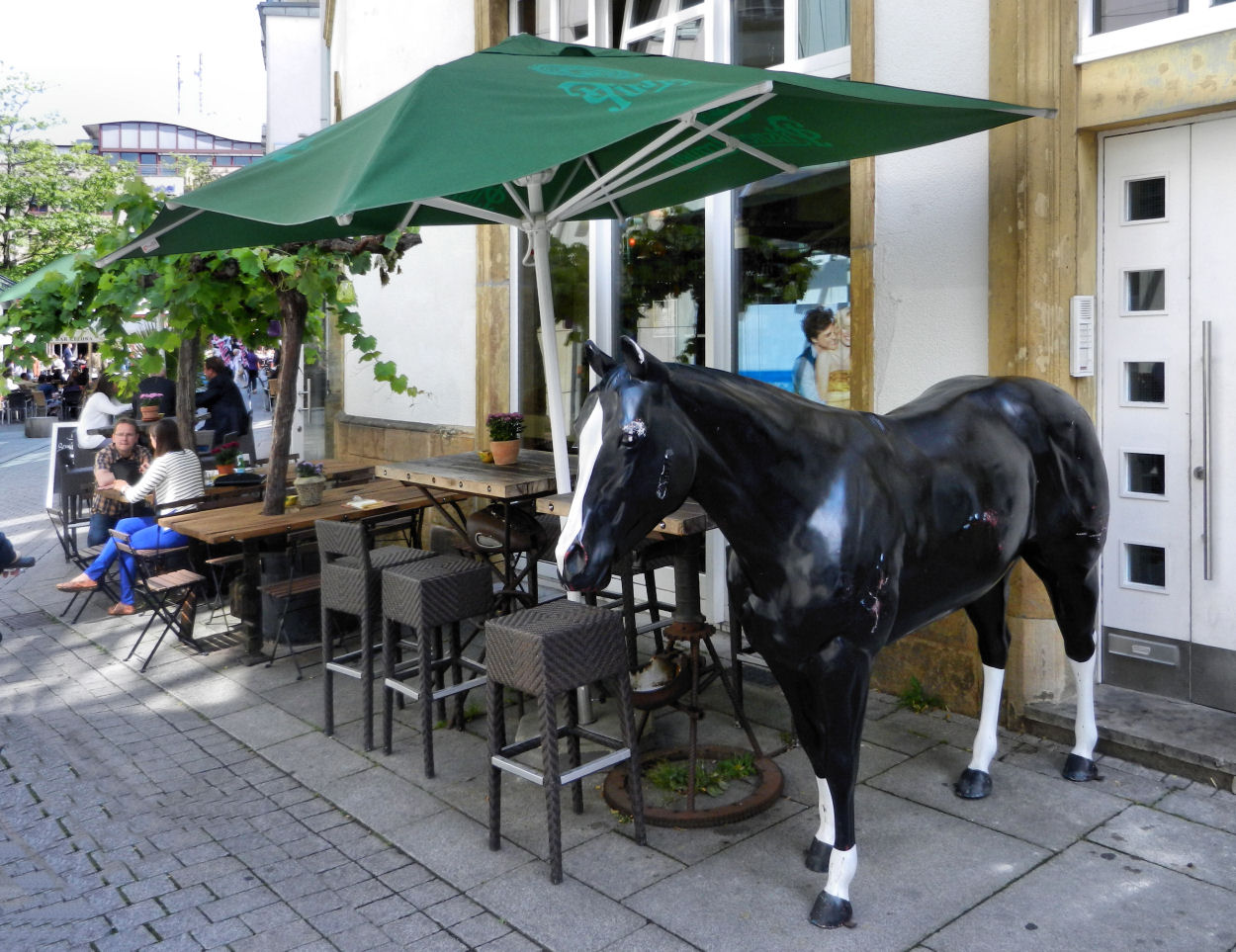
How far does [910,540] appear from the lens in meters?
3.58

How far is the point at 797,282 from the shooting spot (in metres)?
6.21

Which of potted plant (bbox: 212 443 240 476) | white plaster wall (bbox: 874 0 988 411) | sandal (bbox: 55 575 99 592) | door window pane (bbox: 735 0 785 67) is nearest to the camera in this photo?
white plaster wall (bbox: 874 0 988 411)

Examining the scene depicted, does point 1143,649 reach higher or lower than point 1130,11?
lower

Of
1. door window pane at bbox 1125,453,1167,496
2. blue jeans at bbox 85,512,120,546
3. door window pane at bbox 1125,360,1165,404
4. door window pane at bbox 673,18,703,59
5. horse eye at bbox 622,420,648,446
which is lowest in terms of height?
blue jeans at bbox 85,512,120,546

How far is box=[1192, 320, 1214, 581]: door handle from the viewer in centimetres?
459

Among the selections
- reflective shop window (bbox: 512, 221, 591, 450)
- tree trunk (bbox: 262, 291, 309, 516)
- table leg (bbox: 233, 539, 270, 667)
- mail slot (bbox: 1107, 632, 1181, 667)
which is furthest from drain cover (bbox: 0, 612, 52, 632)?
mail slot (bbox: 1107, 632, 1181, 667)

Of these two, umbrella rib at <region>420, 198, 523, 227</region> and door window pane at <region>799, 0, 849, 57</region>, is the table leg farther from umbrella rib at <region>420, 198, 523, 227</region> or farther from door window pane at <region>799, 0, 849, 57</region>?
door window pane at <region>799, 0, 849, 57</region>

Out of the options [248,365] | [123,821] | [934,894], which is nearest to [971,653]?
[934,894]

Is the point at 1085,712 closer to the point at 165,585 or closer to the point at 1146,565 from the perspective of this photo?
the point at 1146,565

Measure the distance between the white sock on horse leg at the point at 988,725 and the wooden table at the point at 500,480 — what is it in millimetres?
2411

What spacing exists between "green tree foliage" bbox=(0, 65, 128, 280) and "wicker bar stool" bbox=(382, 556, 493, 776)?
27.3 metres

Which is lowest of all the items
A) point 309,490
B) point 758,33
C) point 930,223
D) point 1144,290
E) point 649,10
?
point 309,490

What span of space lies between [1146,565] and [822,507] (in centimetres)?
242

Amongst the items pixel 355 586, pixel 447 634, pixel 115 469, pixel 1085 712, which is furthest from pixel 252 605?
pixel 1085 712
